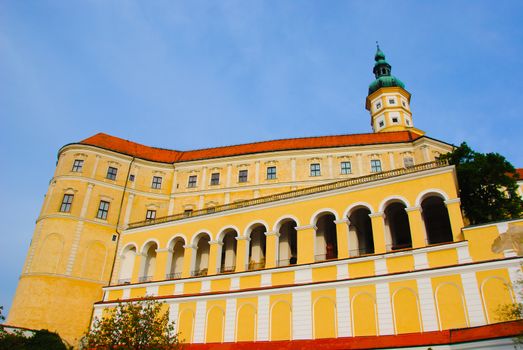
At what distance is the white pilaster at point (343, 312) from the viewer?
22.1 meters

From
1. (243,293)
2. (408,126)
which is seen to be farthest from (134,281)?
(408,126)

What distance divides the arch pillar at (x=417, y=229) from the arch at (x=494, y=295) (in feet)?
11.7

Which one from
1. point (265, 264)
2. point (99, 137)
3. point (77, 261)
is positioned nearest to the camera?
point (265, 264)

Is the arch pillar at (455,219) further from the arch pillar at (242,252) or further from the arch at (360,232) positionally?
the arch pillar at (242,252)

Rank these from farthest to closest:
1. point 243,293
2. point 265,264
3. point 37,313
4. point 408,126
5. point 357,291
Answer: point 408,126 → point 37,313 → point 265,264 → point 243,293 → point 357,291

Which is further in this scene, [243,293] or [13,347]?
[243,293]

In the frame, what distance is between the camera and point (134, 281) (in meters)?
32.3

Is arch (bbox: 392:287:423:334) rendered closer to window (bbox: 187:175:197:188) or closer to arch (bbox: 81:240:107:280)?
arch (bbox: 81:240:107:280)

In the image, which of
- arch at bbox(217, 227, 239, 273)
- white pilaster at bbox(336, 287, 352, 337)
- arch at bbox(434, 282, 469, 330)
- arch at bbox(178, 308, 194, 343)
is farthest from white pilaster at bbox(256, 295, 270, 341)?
arch at bbox(434, 282, 469, 330)

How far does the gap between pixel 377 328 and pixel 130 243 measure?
21.0 meters

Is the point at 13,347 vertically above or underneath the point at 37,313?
underneath

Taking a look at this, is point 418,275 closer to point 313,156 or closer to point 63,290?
point 313,156

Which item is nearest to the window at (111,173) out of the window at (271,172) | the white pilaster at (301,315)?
the window at (271,172)

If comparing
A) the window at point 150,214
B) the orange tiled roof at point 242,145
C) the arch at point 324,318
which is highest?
the orange tiled roof at point 242,145
